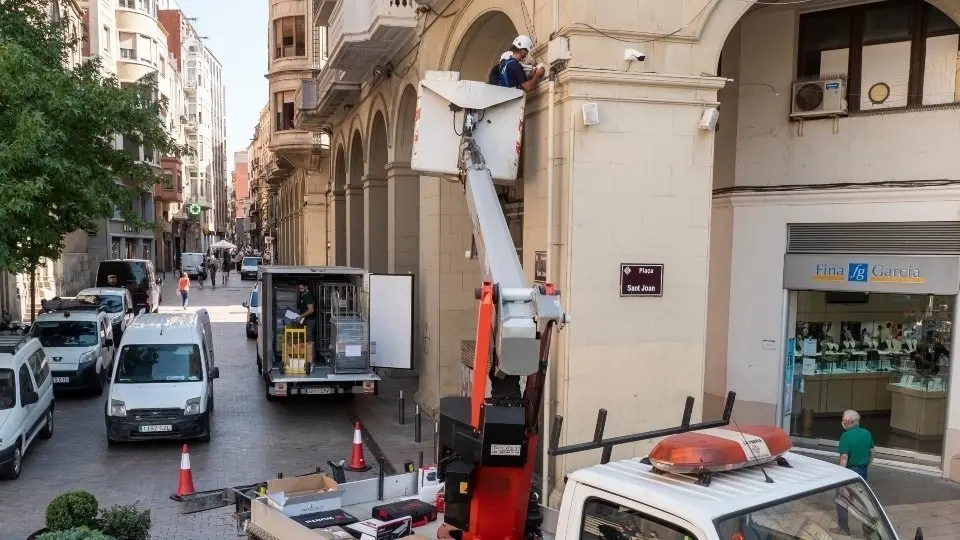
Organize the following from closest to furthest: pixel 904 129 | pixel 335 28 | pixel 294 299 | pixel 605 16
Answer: pixel 605 16 < pixel 904 129 < pixel 294 299 < pixel 335 28

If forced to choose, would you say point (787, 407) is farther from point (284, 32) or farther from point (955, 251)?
point (284, 32)

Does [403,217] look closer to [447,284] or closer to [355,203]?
[447,284]

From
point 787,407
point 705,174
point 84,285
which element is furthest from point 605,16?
point 84,285

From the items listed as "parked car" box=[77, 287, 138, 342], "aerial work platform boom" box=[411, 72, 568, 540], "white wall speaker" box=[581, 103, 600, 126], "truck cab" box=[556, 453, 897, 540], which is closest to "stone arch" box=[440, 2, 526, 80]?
"white wall speaker" box=[581, 103, 600, 126]

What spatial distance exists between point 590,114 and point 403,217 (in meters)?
8.52

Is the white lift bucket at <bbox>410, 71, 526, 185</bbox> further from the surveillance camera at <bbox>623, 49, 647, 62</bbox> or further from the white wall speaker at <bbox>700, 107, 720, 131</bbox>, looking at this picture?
the white wall speaker at <bbox>700, 107, 720, 131</bbox>

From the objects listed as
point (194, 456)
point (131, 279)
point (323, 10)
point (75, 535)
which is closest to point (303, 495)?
point (75, 535)

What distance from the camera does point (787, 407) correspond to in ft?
38.4

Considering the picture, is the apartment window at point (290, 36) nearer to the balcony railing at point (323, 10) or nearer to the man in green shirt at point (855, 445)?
the balcony railing at point (323, 10)

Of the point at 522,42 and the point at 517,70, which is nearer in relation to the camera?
the point at 517,70

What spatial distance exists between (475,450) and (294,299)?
39.7 ft

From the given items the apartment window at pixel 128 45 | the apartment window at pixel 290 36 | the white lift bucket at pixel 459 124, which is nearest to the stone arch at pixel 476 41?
the white lift bucket at pixel 459 124

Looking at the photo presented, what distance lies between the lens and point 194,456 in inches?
464

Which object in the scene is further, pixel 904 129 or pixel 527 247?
pixel 904 129
